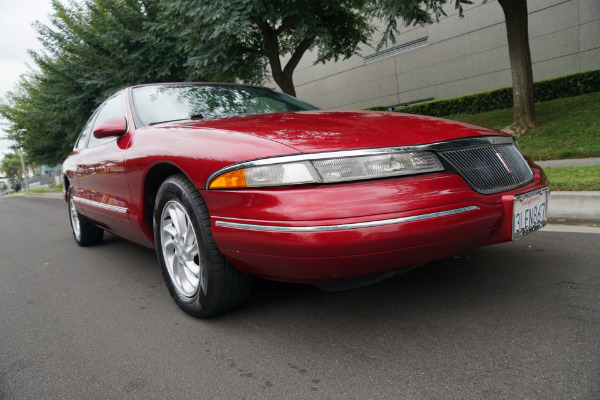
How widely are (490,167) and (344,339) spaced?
110cm

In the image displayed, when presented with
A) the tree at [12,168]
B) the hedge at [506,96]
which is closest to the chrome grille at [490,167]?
the hedge at [506,96]

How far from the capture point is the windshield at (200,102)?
3.13 m

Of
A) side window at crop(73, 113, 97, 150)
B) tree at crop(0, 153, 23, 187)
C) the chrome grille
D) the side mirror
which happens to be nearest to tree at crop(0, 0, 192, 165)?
side window at crop(73, 113, 97, 150)

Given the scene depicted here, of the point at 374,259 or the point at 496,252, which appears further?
the point at 496,252

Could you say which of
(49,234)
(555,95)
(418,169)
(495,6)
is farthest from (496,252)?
(495,6)

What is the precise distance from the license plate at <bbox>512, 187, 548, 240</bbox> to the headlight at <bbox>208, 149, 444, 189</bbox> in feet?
1.68

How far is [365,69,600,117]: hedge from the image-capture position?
40.0ft

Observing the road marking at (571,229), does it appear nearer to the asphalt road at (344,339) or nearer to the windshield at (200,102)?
the asphalt road at (344,339)

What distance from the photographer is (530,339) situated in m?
1.97

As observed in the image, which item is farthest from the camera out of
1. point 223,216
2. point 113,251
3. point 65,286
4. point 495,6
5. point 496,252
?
point 495,6

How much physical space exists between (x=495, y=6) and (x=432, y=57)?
9.38 ft

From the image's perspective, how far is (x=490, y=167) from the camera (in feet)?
7.34

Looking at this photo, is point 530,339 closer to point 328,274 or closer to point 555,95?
point 328,274

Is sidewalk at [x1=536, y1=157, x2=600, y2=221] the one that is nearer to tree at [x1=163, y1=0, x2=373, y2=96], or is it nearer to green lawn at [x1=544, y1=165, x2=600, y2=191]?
green lawn at [x1=544, y1=165, x2=600, y2=191]
